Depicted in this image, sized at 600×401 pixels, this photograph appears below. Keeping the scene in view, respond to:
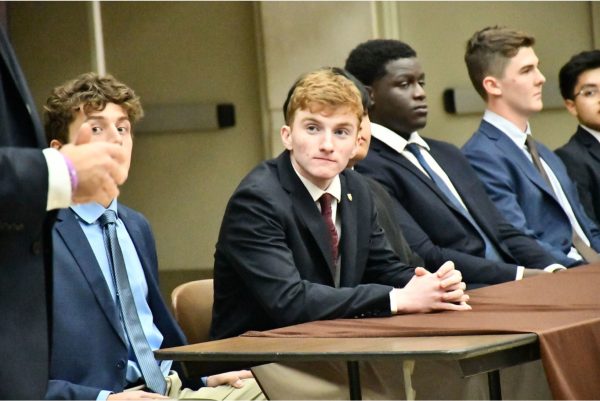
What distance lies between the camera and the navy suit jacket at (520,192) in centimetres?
457

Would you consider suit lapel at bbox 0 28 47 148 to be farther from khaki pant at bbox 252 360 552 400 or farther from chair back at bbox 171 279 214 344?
chair back at bbox 171 279 214 344

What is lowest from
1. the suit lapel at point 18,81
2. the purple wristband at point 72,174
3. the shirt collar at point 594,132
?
the shirt collar at point 594,132

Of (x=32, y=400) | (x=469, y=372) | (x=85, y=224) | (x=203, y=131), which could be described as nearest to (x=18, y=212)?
(x=32, y=400)

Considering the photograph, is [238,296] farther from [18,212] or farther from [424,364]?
[18,212]

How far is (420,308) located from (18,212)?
133 centimetres

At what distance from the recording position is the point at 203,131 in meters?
6.50

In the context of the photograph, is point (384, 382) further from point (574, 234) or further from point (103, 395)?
point (574, 234)

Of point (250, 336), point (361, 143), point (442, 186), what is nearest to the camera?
point (250, 336)

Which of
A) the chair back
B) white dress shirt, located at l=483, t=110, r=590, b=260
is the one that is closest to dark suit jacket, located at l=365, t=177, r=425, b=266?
the chair back

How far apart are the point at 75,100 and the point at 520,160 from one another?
2292 millimetres

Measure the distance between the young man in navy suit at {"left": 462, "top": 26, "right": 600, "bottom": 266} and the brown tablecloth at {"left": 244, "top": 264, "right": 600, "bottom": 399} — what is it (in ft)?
5.28

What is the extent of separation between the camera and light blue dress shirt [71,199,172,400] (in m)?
2.95

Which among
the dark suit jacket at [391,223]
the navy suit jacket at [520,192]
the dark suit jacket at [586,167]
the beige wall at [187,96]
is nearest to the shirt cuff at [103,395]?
the dark suit jacket at [391,223]

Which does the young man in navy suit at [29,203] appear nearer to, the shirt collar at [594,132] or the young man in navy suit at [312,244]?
the young man in navy suit at [312,244]
